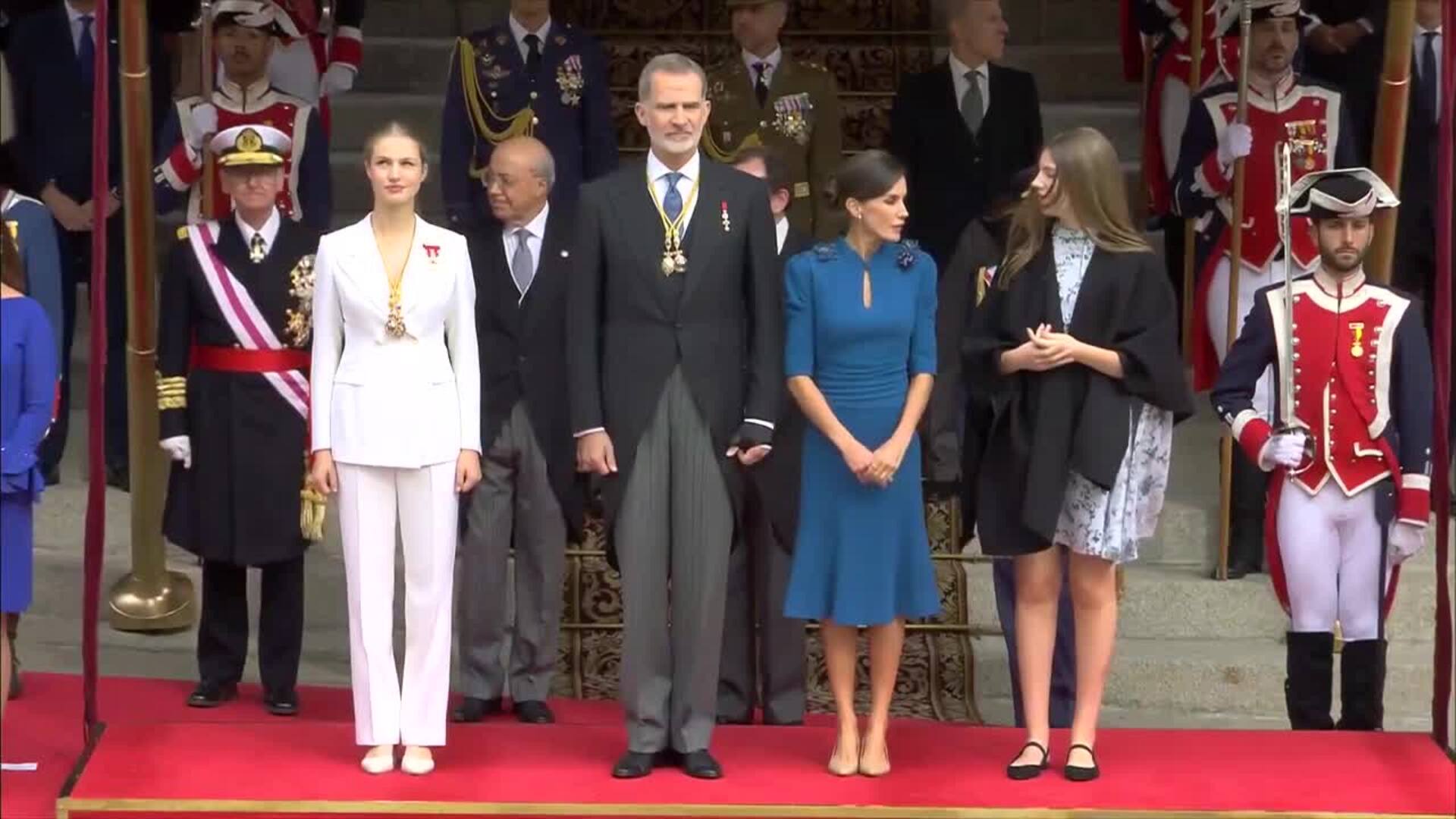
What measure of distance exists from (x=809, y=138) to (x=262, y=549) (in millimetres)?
2187

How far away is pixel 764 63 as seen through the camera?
9.55 meters

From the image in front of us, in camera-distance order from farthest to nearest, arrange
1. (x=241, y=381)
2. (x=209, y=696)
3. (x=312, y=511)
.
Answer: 1. (x=209, y=696)
2. (x=241, y=381)
3. (x=312, y=511)

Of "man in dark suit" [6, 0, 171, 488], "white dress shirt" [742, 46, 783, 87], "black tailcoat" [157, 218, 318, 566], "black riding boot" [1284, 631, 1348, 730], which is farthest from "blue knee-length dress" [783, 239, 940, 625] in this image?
"man in dark suit" [6, 0, 171, 488]

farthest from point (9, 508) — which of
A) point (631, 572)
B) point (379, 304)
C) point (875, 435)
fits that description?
point (875, 435)

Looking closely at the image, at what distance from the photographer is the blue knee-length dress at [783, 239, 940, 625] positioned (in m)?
7.32

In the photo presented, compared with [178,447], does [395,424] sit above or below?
above

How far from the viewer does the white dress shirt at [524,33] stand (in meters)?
9.56

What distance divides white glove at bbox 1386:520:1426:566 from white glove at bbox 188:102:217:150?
3.65m

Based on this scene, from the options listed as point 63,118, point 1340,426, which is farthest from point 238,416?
point 1340,426

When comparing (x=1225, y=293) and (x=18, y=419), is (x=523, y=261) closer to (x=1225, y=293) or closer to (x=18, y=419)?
(x=18, y=419)

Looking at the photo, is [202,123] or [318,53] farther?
[318,53]

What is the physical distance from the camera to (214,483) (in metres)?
8.45

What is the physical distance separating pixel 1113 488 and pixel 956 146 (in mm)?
A: 2683

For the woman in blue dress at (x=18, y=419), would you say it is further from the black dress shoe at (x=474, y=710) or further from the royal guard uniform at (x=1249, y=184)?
the royal guard uniform at (x=1249, y=184)
